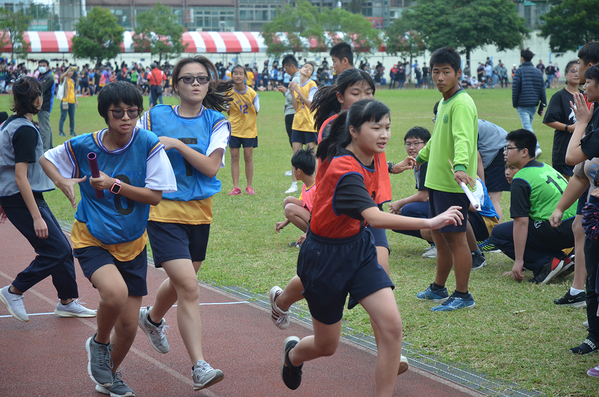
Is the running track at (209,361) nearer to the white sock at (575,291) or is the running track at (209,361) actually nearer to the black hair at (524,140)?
the white sock at (575,291)

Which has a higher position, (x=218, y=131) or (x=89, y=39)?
(x=89, y=39)

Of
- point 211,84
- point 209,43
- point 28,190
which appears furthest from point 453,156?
point 209,43

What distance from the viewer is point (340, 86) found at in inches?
171

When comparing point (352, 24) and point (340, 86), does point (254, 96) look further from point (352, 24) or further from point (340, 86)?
point (352, 24)

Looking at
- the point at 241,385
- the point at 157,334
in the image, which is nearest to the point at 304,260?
the point at 241,385

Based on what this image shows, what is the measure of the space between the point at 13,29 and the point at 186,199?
57391 millimetres

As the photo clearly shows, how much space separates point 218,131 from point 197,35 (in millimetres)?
71048

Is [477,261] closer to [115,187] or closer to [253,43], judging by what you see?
[115,187]

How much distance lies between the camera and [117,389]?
12.4 ft

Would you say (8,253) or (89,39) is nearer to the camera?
(8,253)

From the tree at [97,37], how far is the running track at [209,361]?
5695 cm

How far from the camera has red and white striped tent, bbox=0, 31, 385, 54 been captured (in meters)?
66.3

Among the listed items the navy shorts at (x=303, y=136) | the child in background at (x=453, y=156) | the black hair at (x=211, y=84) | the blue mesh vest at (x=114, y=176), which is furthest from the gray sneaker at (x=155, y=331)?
the navy shorts at (x=303, y=136)

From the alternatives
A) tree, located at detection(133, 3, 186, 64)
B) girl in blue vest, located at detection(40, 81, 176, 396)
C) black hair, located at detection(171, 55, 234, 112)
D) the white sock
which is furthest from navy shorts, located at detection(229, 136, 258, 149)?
tree, located at detection(133, 3, 186, 64)
